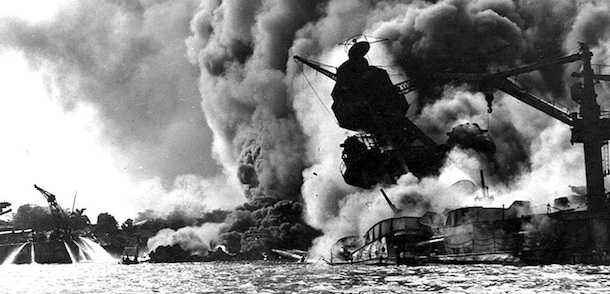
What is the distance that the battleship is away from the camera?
1975 inches

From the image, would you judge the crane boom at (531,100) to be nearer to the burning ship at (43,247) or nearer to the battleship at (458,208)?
the battleship at (458,208)

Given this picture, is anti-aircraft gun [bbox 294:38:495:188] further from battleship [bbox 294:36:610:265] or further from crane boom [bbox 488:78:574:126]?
crane boom [bbox 488:78:574:126]

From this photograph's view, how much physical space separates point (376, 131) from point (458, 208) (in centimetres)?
3015

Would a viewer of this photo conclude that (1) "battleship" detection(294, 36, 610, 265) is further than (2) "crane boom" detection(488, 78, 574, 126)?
No

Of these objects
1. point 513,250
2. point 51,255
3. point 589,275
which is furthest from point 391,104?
point 51,255

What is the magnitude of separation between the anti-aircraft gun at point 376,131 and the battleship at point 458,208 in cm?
14

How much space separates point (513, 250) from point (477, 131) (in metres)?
33.6

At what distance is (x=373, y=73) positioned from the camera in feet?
271

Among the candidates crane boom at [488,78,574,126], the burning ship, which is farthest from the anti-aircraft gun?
the burning ship

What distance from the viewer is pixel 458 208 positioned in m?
58.4

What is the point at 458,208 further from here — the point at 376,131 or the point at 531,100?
the point at 376,131

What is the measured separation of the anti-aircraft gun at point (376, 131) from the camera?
8262 cm

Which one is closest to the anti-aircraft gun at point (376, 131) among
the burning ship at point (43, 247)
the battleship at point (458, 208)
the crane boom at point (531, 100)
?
the battleship at point (458, 208)

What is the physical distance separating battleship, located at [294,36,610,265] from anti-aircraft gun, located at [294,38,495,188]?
145 millimetres
